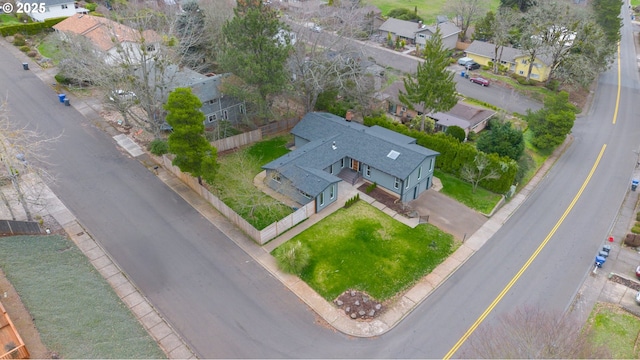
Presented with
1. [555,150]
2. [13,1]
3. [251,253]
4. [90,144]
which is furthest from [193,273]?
[13,1]

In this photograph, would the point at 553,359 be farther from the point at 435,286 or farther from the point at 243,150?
the point at 243,150

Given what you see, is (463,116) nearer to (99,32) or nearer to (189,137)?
(189,137)

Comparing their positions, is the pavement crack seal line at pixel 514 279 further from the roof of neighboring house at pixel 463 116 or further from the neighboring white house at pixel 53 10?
the neighboring white house at pixel 53 10

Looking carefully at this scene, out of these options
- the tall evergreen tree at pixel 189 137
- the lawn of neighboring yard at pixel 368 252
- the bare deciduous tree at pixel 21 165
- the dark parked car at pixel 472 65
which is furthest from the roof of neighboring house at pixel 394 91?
the bare deciduous tree at pixel 21 165

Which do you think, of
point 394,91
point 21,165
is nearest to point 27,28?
point 21,165

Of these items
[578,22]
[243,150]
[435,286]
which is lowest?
[435,286]

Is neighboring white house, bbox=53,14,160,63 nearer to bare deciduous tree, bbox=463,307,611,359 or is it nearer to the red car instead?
the red car

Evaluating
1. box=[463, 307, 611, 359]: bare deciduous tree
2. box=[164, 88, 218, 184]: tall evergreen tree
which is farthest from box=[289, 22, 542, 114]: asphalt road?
box=[463, 307, 611, 359]: bare deciduous tree
